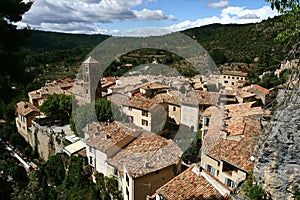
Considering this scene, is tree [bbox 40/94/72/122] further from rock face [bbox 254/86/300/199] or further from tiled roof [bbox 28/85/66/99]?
rock face [bbox 254/86/300/199]

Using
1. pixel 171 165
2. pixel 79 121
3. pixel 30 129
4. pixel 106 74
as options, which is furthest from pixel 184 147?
pixel 106 74

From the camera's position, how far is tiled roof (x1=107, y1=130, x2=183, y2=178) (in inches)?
463

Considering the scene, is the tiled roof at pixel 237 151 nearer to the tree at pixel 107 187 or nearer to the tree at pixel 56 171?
the tree at pixel 107 187

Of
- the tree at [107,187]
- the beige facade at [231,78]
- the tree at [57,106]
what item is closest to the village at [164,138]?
the tree at [107,187]

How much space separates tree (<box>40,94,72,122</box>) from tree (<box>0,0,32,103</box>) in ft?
70.8

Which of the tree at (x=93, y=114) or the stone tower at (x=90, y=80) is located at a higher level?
the stone tower at (x=90, y=80)

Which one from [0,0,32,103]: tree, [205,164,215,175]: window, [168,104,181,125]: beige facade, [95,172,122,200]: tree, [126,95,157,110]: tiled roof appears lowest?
[95,172,122,200]: tree

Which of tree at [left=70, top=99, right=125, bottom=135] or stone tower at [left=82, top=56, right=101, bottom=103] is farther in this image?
stone tower at [left=82, top=56, right=101, bottom=103]

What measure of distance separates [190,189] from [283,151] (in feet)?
16.4

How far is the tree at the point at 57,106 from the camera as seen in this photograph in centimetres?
2661

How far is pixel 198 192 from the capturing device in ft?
28.2

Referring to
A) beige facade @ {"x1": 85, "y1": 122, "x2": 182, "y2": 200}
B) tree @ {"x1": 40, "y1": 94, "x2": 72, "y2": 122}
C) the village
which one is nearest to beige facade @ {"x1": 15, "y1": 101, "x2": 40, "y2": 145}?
the village

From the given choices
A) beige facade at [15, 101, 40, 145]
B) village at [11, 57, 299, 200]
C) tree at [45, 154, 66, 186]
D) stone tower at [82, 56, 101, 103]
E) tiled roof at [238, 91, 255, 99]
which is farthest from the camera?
stone tower at [82, 56, 101, 103]

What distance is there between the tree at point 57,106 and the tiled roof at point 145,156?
14.7 metres
